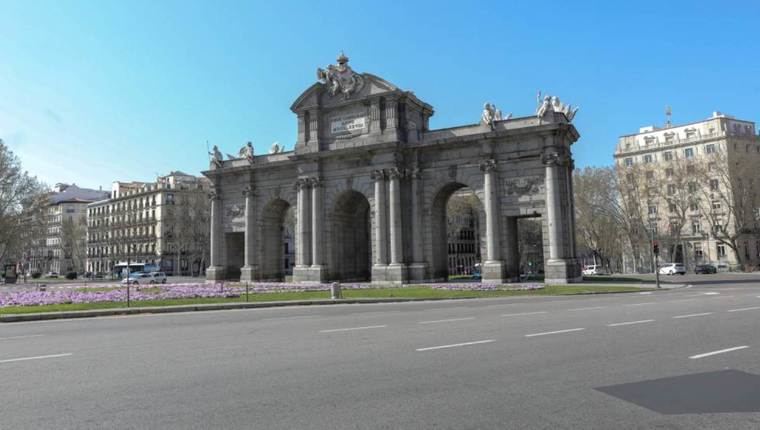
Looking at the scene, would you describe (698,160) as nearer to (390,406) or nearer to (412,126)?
(412,126)

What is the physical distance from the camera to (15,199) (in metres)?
67.2

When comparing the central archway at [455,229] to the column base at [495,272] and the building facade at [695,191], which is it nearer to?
the column base at [495,272]

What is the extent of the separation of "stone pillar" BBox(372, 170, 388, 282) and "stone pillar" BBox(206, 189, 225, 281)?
55.3 feet

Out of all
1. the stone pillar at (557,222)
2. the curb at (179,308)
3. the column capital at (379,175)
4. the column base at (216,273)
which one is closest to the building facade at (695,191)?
the stone pillar at (557,222)

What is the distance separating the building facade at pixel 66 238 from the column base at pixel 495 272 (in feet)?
342

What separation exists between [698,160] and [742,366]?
73.9 m

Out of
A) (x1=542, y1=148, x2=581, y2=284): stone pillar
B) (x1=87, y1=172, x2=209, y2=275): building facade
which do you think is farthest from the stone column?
(x1=87, y1=172, x2=209, y2=275): building facade

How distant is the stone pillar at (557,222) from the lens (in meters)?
38.0

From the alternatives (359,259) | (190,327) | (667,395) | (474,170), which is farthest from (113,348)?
(359,259)

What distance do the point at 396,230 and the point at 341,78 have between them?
44.0 ft

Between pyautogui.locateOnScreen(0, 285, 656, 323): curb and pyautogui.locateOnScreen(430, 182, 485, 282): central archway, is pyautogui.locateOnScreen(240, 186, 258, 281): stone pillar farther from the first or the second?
pyautogui.locateOnScreen(0, 285, 656, 323): curb

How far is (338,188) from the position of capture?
152 ft

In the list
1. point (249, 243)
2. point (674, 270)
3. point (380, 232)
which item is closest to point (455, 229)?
point (674, 270)

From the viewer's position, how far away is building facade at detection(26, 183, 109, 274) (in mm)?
125688
